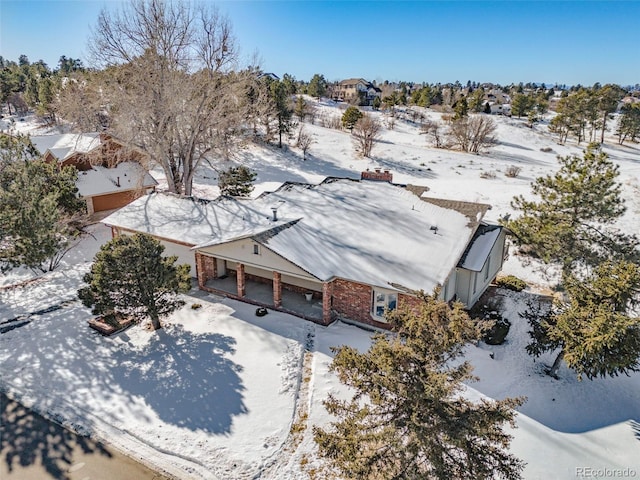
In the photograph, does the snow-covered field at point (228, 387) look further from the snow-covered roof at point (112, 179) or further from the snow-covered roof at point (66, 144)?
the snow-covered roof at point (66, 144)

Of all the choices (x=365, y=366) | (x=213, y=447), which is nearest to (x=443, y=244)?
(x=365, y=366)

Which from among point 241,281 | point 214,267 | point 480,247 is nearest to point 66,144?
point 214,267

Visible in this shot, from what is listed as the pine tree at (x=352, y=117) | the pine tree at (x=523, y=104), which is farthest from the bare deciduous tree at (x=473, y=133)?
the pine tree at (x=523, y=104)

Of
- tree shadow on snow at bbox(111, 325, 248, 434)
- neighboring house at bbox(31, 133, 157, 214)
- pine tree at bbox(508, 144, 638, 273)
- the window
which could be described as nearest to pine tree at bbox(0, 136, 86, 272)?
tree shadow on snow at bbox(111, 325, 248, 434)

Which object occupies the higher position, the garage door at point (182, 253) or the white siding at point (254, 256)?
the white siding at point (254, 256)

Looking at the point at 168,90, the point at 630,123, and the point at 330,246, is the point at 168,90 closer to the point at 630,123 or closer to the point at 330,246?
the point at 330,246

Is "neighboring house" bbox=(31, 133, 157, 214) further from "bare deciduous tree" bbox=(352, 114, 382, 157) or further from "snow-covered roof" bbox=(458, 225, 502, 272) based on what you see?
"bare deciduous tree" bbox=(352, 114, 382, 157)
